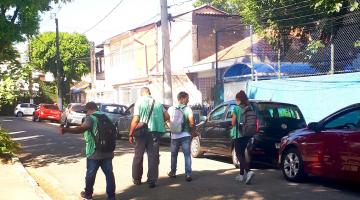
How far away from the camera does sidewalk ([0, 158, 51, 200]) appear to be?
8.09m

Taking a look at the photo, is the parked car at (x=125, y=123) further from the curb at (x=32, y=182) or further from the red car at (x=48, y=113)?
the red car at (x=48, y=113)

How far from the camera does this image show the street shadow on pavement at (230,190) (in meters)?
7.66

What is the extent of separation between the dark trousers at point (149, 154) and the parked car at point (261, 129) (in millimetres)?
2349

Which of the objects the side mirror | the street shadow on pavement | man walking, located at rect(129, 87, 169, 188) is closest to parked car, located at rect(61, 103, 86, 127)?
the street shadow on pavement

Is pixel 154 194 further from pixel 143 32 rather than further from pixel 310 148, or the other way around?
pixel 143 32

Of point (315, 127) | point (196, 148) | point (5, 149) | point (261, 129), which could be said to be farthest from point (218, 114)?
point (5, 149)

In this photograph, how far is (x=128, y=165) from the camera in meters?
11.5

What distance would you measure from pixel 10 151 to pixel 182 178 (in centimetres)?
569

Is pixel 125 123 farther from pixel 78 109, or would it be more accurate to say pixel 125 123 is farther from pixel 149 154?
pixel 78 109

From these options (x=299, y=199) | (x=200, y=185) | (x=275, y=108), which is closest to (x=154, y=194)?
(x=200, y=185)

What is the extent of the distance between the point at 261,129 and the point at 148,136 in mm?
2777

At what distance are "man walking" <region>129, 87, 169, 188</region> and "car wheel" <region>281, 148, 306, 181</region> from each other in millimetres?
2344

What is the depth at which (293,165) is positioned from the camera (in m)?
8.91

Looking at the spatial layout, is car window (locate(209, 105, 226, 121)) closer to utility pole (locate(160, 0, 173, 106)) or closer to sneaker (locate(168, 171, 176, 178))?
sneaker (locate(168, 171, 176, 178))
